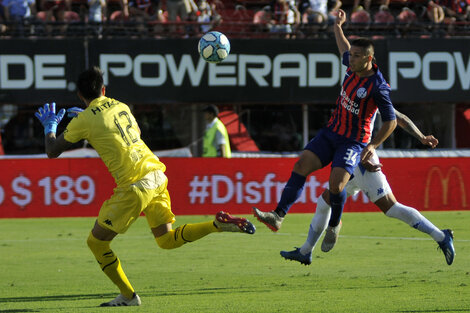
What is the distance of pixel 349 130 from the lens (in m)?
8.97

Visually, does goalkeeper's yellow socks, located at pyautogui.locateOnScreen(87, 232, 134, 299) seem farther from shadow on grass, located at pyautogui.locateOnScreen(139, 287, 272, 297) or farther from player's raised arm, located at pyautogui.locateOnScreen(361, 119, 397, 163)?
player's raised arm, located at pyautogui.locateOnScreen(361, 119, 397, 163)

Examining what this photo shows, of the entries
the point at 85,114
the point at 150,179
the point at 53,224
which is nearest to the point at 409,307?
the point at 150,179

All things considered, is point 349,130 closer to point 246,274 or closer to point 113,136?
point 246,274

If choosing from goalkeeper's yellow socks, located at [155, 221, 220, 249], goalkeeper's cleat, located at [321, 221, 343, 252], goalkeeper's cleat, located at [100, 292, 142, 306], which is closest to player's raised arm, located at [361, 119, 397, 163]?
goalkeeper's cleat, located at [321, 221, 343, 252]

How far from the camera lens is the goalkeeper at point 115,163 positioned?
7.64 m

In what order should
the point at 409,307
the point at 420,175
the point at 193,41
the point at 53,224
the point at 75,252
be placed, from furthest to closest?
1. the point at 193,41
2. the point at 420,175
3. the point at 53,224
4. the point at 75,252
5. the point at 409,307

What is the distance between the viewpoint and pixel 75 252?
12.5m

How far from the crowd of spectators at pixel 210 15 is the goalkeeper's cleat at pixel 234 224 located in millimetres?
13493

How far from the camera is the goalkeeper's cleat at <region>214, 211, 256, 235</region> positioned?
7.74 metres

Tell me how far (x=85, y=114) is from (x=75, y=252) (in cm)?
523

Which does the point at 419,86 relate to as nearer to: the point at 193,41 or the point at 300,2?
the point at 300,2

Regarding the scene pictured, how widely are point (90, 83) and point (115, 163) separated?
2.47 ft

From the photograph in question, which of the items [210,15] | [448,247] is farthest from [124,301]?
[210,15]

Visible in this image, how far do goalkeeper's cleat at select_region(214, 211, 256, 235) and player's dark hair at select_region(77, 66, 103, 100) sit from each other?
1594mm
